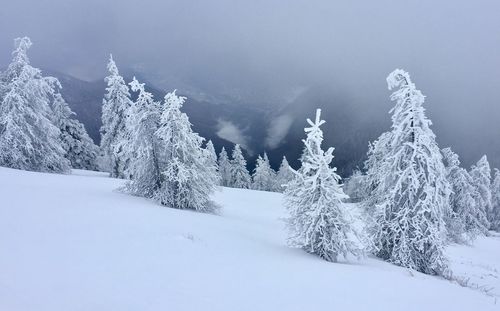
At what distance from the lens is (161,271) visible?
757cm

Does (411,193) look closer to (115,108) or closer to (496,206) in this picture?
(115,108)

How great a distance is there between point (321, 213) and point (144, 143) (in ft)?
37.2

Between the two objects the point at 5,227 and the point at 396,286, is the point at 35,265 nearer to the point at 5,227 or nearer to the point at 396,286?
the point at 5,227

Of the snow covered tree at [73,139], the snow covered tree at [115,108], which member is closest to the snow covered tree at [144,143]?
the snow covered tree at [115,108]

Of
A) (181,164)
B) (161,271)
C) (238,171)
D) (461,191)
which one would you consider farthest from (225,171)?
(161,271)

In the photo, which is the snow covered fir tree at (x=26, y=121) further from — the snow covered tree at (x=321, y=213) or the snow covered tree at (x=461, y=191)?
the snow covered tree at (x=461, y=191)

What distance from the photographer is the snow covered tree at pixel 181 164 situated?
18.1 m

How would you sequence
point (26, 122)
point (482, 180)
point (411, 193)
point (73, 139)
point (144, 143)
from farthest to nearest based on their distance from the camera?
point (73, 139)
point (482, 180)
point (26, 122)
point (144, 143)
point (411, 193)

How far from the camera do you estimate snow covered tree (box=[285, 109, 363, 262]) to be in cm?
1227

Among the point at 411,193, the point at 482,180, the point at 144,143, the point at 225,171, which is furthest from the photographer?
the point at 225,171

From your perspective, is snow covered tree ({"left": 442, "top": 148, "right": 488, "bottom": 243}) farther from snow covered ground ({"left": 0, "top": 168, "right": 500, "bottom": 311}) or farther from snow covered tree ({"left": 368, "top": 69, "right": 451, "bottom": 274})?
snow covered ground ({"left": 0, "top": 168, "right": 500, "bottom": 311})

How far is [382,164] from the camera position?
1670 centimetres

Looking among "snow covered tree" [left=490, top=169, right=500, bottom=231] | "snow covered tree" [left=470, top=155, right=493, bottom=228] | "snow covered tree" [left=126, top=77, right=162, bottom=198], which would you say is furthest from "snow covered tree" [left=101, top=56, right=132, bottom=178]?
"snow covered tree" [left=490, top=169, right=500, bottom=231]

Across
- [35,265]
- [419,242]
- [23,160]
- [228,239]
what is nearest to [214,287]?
[35,265]
